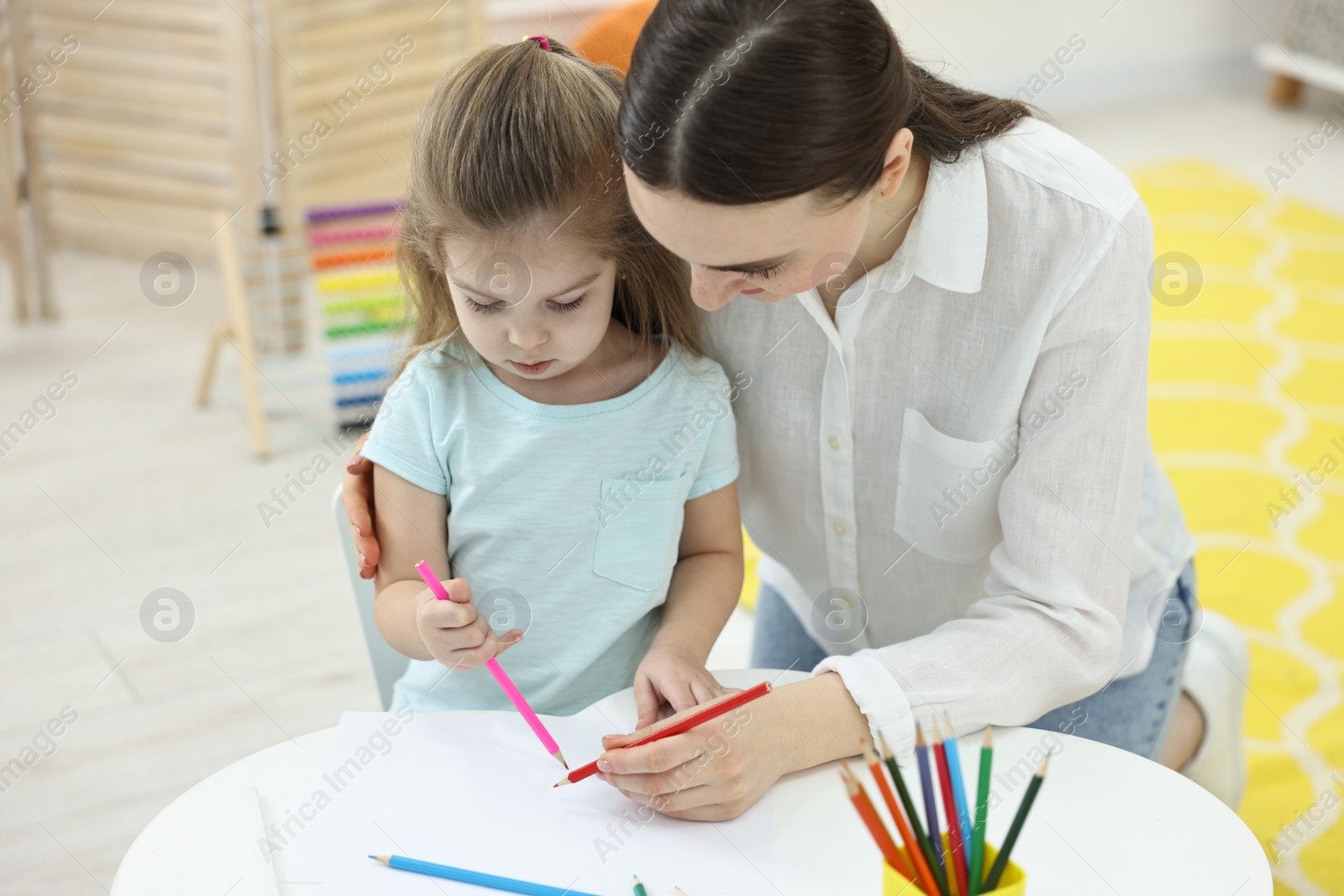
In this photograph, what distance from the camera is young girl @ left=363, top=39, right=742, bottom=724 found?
3.48ft

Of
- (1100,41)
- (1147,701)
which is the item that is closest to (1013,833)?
(1147,701)

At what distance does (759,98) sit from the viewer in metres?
0.88

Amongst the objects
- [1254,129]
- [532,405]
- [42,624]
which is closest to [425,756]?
[532,405]

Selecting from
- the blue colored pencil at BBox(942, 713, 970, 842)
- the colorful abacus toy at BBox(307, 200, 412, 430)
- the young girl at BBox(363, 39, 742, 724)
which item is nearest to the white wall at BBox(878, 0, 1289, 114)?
the colorful abacus toy at BBox(307, 200, 412, 430)

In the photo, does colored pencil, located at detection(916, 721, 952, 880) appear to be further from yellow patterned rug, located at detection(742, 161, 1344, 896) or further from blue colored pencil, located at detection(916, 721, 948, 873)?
yellow patterned rug, located at detection(742, 161, 1344, 896)

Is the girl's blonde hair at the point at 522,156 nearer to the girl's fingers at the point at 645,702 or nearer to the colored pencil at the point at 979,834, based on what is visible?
the girl's fingers at the point at 645,702

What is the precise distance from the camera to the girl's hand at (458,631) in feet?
3.20

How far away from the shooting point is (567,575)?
3.86 feet

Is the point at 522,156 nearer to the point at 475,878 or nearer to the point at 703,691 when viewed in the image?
the point at 703,691

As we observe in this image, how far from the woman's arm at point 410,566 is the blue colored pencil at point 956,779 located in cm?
39

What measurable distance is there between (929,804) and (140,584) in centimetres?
200

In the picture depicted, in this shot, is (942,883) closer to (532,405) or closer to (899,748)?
(899,748)

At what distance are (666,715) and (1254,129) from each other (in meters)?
4.11

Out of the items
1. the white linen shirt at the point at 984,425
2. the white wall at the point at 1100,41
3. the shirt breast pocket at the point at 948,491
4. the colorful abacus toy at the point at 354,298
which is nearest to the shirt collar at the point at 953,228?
the white linen shirt at the point at 984,425
